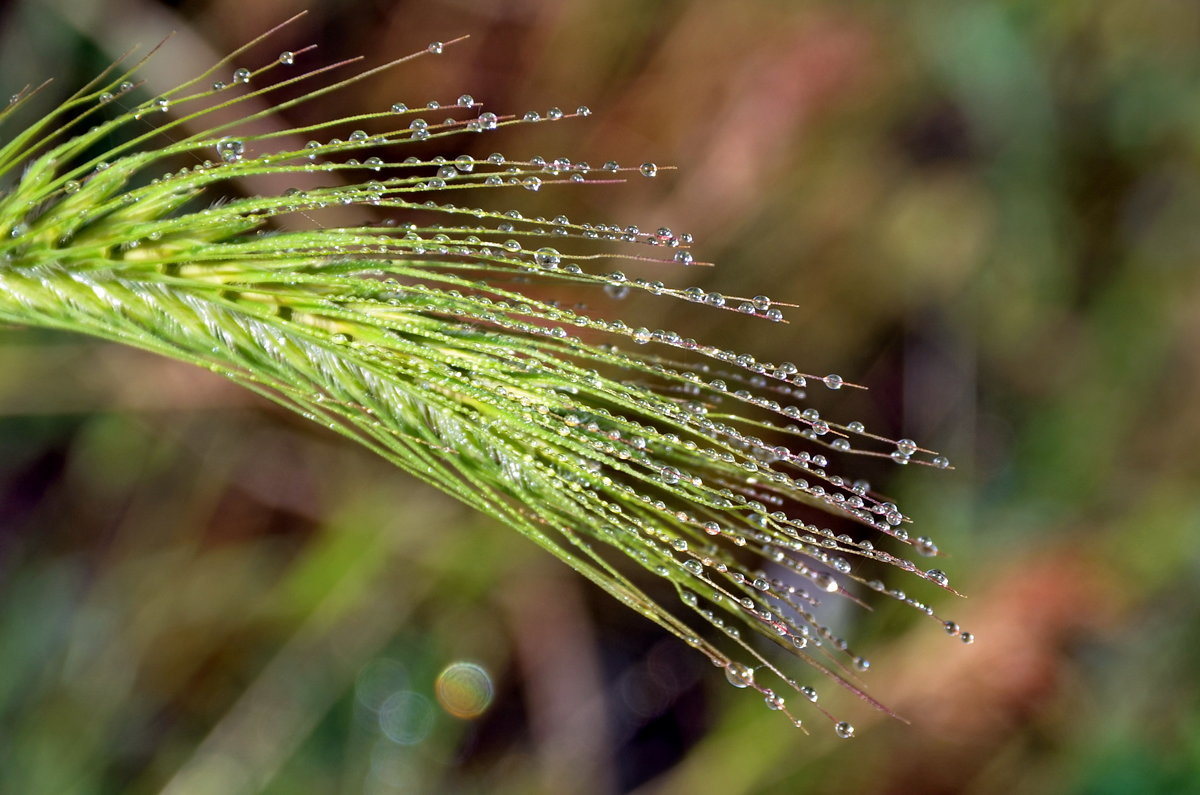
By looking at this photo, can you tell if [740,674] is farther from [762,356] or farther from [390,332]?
[762,356]

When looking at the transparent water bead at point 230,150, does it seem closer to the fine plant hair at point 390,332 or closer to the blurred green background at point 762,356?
the fine plant hair at point 390,332

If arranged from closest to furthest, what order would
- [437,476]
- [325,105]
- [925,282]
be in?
[437,476] < [325,105] < [925,282]

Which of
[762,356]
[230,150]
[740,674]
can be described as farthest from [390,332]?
[762,356]

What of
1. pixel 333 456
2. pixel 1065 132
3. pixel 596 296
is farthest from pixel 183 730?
pixel 1065 132

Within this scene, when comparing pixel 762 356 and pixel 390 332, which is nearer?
pixel 390 332

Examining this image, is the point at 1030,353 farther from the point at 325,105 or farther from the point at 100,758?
the point at 100,758

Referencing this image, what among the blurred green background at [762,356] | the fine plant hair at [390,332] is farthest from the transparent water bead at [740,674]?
the blurred green background at [762,356]

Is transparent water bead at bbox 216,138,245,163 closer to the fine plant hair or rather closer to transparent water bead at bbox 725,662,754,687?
the fine plant hair

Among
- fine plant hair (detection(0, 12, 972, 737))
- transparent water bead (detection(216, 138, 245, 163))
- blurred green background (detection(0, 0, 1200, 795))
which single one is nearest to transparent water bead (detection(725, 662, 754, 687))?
fine plant hair (detection(0, 12, 972, 737))

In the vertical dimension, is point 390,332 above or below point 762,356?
below
